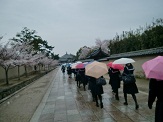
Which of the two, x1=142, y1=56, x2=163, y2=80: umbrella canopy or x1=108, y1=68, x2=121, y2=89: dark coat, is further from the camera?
x1=108, y1=68, x2=121, y2=89: dark coat

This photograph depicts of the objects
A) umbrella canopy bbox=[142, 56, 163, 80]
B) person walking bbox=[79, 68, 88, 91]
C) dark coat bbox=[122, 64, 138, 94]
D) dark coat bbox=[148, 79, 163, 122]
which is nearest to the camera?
umbrella canopy bbox=[142, 56, 163, 80]

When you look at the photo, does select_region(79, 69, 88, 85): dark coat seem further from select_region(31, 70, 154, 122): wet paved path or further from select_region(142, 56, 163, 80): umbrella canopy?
select_region(142, 56, 163, 80): umbrella canopy

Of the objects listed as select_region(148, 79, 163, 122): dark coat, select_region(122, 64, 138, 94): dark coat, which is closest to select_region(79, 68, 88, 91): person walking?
select_region(122, 64, 138, 94): dark coat

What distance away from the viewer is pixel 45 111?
26.9 ft

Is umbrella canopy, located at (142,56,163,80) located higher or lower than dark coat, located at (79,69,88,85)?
higher

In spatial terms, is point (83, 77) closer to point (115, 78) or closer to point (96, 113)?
point (115, 78)

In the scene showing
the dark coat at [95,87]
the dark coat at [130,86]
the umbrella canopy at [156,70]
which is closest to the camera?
the umbrella canopy at [156,70]

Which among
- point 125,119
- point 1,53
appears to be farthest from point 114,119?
point 1,53

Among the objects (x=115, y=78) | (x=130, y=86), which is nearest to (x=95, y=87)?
(x=130, y=86)

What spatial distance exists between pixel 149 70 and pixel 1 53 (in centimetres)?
1924

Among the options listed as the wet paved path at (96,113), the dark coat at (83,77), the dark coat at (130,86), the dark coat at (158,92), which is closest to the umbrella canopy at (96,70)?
the dark coat at (130,86)

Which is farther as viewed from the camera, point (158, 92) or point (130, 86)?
point (130, 86)

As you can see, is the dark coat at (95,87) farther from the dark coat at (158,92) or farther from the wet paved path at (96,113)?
the dark coat at (158,92)

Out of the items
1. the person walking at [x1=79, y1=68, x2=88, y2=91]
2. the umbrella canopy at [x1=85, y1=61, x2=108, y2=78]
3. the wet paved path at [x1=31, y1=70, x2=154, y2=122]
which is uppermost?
the umbrella canopy at [x1=85, y1=61, x2=108, y2=78]
